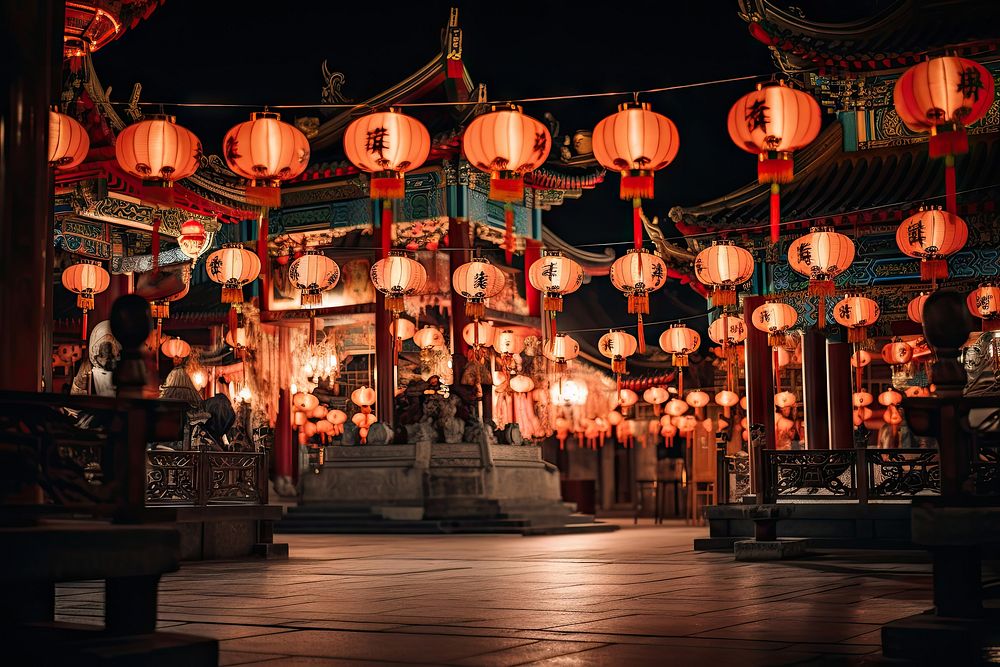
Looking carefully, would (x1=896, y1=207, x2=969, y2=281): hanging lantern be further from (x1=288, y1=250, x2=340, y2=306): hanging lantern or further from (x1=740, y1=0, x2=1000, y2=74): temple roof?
(x1=288, y1=250, x2=340, y2=306): hanging lantern

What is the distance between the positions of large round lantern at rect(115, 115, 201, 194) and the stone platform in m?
8.00

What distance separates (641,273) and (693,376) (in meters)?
10.8

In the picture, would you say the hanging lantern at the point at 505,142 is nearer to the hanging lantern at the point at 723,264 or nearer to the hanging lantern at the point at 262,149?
the hanging lantern at the point at 262,149

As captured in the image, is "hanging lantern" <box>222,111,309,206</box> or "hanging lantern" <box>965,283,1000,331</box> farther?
"hanging lantern" <box>965,283,1000,331</box>

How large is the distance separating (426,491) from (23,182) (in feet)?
50.4

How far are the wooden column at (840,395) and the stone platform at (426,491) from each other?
4.01 m

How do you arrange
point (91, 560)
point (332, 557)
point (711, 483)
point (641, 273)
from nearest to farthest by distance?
point (91, 560) → point (332, 557) → point (641, 273) → point (711, 483)

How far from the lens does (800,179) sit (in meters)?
18.8

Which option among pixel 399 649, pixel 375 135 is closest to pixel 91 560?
pixel 399 649

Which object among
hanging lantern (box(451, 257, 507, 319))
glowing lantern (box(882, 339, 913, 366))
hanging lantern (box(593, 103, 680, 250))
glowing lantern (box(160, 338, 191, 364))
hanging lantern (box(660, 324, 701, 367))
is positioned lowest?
glowing lantern (box(882, 339, 913, 366))

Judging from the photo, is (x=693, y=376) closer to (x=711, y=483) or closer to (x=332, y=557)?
(x=711, y=483)

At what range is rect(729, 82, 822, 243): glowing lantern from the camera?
454 inches

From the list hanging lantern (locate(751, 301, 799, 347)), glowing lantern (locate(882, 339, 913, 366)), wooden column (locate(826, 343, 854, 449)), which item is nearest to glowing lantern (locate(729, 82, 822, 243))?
hanging lantern (locate(751, 301, 799, 347))

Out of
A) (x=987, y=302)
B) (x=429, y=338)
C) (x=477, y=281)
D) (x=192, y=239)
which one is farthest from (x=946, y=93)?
(x=429, y=338)
